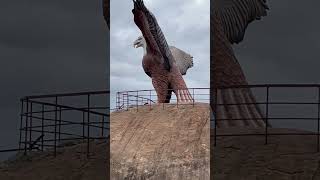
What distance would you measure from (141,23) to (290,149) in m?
3.22

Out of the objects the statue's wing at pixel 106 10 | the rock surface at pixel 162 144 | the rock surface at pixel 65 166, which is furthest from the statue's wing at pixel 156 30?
the statue's wing at pixel 106 10

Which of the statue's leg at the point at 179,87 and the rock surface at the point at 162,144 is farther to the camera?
the statue's leg at the point at 179,87


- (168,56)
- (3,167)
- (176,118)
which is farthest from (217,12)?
(3,167)

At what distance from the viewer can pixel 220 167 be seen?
10.5 meters

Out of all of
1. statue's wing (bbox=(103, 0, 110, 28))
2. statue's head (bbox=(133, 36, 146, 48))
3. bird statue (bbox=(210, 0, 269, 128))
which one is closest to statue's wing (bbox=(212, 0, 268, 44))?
bird statue (bbox=(210, 0, 269, 128))

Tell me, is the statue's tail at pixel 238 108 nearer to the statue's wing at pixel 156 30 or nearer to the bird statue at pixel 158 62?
the bird statue at pixel 158 62

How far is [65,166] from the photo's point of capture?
11594mm

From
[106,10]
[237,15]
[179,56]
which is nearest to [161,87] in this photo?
[179,56]

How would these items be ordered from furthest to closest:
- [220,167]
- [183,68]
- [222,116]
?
1. [222,116]
2. [183,68]
3. [220,167]

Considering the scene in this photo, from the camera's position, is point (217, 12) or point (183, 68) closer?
point (183, 68)

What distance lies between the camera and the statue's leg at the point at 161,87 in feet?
38.0

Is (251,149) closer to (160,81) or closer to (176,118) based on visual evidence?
(176,118)

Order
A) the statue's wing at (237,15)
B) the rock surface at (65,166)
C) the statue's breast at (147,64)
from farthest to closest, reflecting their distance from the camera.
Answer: the statue's wing at (237,15) → the statue's breast at (147,64) → the rock surface at (65,166)

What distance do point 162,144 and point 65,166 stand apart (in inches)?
74.3
